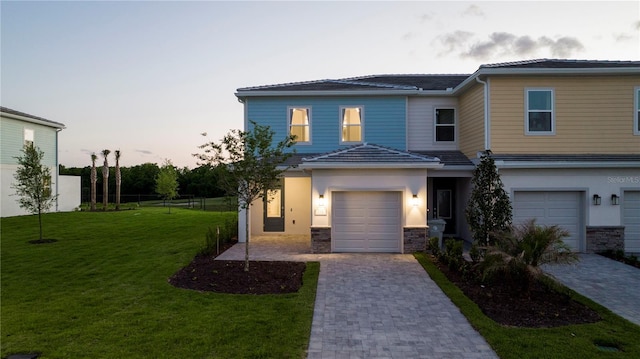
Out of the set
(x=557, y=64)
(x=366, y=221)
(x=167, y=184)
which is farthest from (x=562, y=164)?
(x=167, y=184)

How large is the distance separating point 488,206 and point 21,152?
997 inches

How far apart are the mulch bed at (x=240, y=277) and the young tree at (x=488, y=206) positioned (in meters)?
5.28

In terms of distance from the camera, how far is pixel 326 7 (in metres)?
14.0

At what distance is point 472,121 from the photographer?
Result: 13.0 m

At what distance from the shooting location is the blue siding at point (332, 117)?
14.5 m

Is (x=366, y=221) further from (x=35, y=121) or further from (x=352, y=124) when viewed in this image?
(x=35, y=121)

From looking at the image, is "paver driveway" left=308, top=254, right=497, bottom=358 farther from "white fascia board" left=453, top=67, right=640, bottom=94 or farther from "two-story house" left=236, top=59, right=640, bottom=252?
"white fascia board" left=453, top=67, right=640, bottom=94

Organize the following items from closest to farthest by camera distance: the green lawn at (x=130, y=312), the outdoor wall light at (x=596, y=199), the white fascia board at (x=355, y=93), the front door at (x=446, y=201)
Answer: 1. the green lawn at (x=130, y=312)
2. the outdoor wall light at (x=596, y=199)
3. the white fascia board at (x=355, y=93)
4. the front door at (x=446, y=201)

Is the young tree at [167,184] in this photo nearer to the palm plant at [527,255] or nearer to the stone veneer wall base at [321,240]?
the stone veneer wall base at [321,240]

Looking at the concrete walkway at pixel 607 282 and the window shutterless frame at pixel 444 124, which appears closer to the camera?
the concrete walkway at pixel 607 282

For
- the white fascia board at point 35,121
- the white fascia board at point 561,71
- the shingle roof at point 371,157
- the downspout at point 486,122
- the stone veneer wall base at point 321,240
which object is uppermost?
the white fascia board at point 35,121

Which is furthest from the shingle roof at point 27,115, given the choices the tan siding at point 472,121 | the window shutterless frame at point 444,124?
the tan siding at point 472,121

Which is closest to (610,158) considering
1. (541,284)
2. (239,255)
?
(541,284)

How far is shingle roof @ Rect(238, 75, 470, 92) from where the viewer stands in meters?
14.6
